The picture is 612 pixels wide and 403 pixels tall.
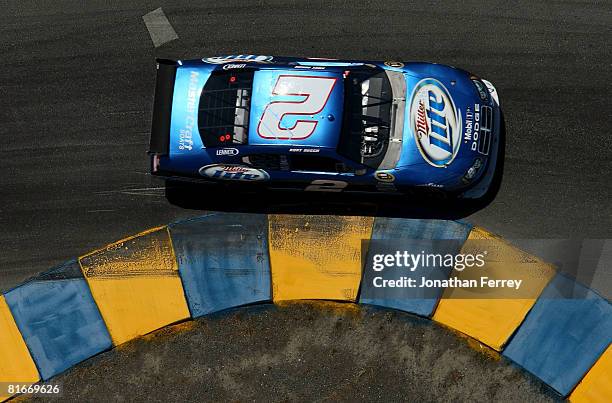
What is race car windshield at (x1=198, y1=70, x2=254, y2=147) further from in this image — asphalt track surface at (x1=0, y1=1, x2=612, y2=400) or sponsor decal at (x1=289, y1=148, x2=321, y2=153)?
asphalt track surface at (x1=0, y1=1, x2=612, y2=400)

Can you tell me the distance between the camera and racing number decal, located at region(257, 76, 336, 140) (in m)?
7.81

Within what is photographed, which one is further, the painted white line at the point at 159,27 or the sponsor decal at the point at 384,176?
the painted white line at the point at 159,27

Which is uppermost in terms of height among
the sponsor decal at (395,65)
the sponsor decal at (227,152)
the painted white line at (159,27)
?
the painted white line at (159,27)

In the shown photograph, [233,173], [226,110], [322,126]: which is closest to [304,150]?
[322,126]

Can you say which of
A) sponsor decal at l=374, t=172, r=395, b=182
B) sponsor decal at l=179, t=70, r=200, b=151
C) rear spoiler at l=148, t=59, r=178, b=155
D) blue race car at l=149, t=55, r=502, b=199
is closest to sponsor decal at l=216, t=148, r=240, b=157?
blue race car at l=149, t=55, r=502, b=199

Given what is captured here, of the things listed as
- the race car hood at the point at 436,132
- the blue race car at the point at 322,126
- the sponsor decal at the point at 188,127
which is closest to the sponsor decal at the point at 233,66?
the blue race car at the point at 322,126

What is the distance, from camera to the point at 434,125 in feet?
26.5

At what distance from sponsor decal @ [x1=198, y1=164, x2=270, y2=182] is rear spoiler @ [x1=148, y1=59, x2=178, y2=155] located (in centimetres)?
65

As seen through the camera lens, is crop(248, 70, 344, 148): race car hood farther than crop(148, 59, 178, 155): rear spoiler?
No

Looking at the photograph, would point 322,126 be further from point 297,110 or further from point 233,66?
point 233,66

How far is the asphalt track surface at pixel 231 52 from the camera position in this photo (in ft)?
29.5

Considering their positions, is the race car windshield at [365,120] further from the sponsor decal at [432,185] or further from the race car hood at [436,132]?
the sponsor decal at [432,185]

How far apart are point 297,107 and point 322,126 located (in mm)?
428

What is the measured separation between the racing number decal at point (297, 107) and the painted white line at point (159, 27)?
2681mm
